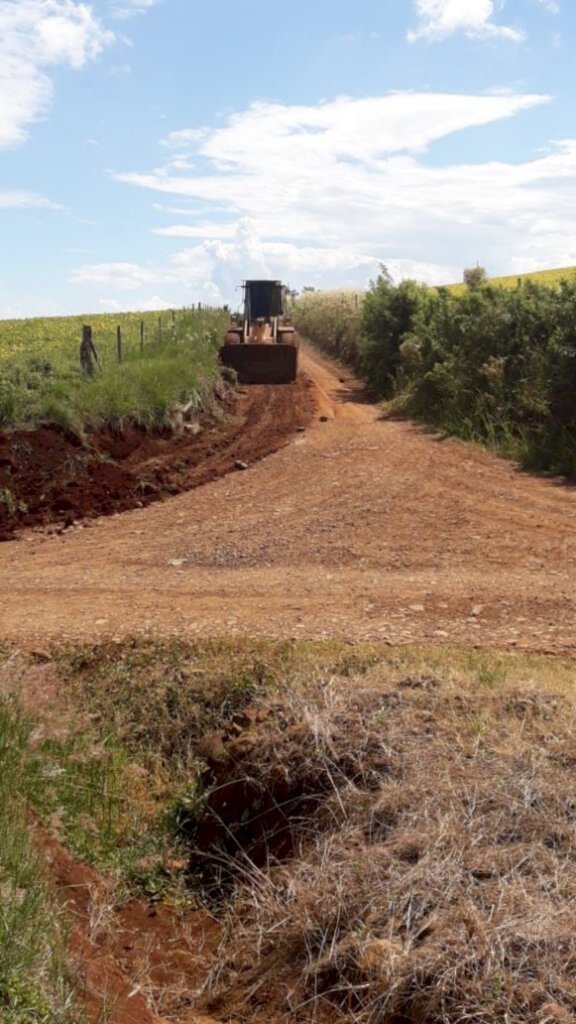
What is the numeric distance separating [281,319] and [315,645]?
19379 mm

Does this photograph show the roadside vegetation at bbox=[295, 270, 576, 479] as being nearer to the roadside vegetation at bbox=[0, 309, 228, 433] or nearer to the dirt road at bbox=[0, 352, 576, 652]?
the dirt road at bbox=[0, 352, 576, 652]

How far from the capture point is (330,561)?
9.59m

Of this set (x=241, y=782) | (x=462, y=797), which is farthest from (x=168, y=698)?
(x=462, y=797)

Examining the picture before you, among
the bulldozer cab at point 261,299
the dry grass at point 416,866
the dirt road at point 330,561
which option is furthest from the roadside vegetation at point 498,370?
the dry grass at point 416,866

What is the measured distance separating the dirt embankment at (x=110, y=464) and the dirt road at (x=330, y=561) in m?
0.55

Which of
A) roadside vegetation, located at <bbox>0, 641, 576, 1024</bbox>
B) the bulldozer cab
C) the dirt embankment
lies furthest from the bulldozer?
roadside vegetation, located at <bbox>0, 641, 576, 1024</bbox>

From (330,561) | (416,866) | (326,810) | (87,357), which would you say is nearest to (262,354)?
(87,357)

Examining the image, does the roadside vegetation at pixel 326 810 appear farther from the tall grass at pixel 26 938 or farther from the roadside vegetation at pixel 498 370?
→ the roadside vegetation at pixel 498 370

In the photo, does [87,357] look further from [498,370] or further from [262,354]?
[498,370]

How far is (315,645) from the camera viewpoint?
23.3 feet

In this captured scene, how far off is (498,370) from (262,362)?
26.8 ft

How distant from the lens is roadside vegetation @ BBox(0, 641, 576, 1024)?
3.47 meters

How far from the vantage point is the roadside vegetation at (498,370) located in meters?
14.1

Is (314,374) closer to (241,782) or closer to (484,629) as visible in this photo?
(484,629)
